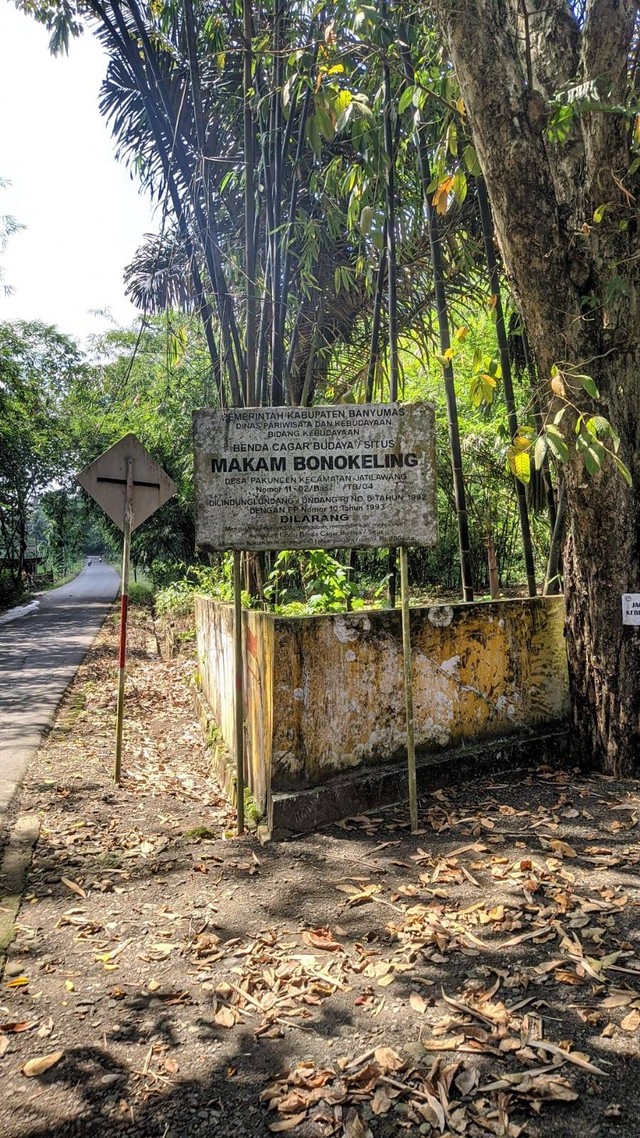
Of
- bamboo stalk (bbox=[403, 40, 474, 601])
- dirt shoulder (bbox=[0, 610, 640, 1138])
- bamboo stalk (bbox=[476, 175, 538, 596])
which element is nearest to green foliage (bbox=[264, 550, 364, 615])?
bamboo stalk (bbox=[403, 40, 474, 601])

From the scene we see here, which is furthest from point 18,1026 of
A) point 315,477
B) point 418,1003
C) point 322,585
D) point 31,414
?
point 31,414

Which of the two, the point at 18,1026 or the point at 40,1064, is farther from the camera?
the point at 18,1026

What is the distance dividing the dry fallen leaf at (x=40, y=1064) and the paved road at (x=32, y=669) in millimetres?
2842

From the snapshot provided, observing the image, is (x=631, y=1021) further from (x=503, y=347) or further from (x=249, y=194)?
(x=249, y=194)

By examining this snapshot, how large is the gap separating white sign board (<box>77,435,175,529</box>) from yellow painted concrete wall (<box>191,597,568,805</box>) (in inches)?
66.8

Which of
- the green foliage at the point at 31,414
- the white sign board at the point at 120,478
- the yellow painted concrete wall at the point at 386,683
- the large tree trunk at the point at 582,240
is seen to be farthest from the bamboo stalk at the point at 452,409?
the green foliage at the point at 31,414

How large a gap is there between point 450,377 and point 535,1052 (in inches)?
170

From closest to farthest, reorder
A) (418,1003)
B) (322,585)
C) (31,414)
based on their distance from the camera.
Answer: (418,1003), (322,585), (31,414)

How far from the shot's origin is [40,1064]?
262 cm

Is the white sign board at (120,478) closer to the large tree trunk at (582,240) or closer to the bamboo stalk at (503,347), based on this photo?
the bamboo stalk at (503,347)

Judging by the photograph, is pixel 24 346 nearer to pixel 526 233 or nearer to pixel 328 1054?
pixel 526 233

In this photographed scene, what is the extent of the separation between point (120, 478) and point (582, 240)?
370 centimetres

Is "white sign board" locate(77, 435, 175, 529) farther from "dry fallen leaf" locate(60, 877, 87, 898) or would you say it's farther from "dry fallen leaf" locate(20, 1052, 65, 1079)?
"dry fallen leaf" locate(20, 1052, 65, 1079)

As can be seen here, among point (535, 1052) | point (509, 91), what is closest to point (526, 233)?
point (509, 91)
